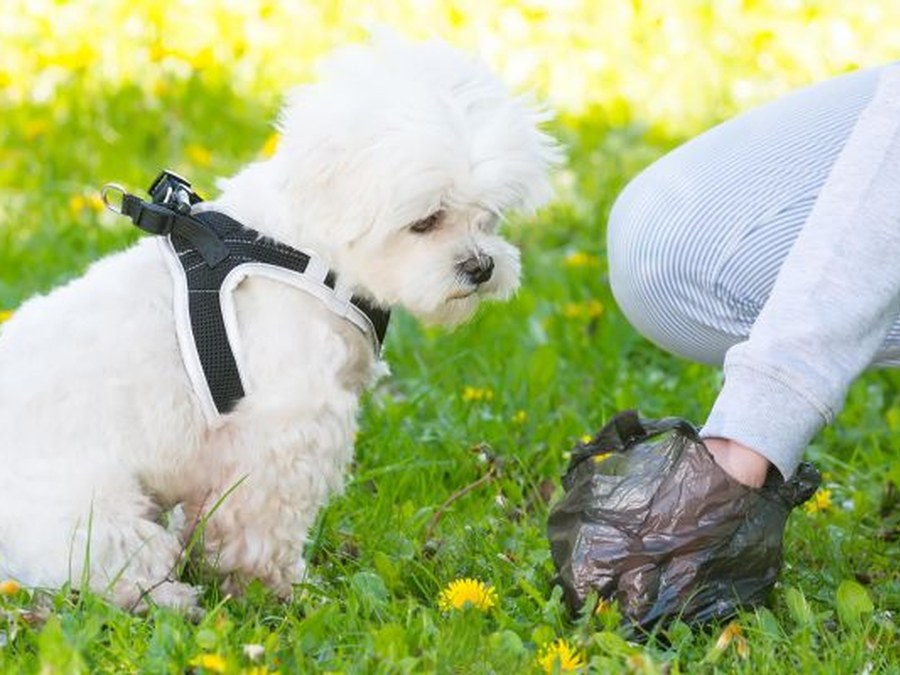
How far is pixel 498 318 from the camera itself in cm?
420

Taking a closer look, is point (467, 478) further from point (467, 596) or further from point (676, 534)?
point (676, 534)

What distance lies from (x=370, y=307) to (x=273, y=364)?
225 millimetres

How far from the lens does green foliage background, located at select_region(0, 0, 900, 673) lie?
8.08 feet

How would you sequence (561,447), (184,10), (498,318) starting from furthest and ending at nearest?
(184,10) → (498,318) → (561,447)

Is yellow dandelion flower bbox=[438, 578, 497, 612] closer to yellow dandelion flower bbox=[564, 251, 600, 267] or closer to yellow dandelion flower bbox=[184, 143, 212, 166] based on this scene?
yellow dandelion flower bbox=[564, 251, 600, 267]

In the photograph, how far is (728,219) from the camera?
2996mm

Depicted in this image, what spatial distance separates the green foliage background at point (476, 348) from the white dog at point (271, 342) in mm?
128

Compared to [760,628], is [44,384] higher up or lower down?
higher up

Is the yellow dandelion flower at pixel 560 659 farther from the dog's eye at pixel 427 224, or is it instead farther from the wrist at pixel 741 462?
the dog's eye at pixel 427 224

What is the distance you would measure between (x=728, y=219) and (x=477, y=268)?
1.70 ft

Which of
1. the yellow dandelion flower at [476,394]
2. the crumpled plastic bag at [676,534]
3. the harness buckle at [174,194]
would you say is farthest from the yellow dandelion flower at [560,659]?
the yellow dandelion flower at [476,394]

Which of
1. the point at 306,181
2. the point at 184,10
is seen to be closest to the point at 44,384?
the point at 306,181

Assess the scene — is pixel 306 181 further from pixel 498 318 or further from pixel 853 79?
pixel 498 318

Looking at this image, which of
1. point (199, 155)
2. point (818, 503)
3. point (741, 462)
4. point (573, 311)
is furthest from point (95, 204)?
point (741, 462)
